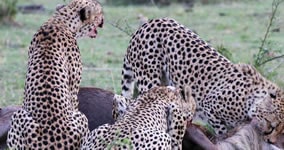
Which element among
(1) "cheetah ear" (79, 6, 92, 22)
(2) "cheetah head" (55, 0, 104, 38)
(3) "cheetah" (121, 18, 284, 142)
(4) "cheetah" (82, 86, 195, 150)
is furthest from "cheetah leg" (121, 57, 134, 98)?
(4) "cheetah" (82, 86, 195, 150)

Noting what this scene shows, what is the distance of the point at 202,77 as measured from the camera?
7625 millimetres

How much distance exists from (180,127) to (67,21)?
1324 mm

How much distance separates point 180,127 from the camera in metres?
6.34

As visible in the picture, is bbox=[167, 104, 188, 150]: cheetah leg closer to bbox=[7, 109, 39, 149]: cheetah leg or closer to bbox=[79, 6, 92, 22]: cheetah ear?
bbox=[7, 109, 39, 149]: cheetah leg

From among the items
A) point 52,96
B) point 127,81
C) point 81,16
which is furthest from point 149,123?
point 127,81

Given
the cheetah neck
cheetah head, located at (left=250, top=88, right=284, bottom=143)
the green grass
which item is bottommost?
the green grass

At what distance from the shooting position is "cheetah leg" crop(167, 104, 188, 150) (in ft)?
20.7

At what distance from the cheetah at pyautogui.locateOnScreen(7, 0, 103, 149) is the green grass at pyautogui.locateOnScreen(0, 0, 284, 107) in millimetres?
2713

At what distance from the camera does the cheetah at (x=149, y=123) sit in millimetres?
5711

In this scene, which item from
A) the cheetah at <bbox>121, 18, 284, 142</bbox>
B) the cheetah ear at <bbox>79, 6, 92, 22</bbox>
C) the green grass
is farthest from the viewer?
the green grass

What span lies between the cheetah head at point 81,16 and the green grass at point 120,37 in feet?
7.98

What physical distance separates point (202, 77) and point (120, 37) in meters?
6.39

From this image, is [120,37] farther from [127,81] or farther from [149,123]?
[149,123]

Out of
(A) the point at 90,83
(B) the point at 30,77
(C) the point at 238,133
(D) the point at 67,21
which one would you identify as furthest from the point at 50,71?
(A) the point at 90,83
